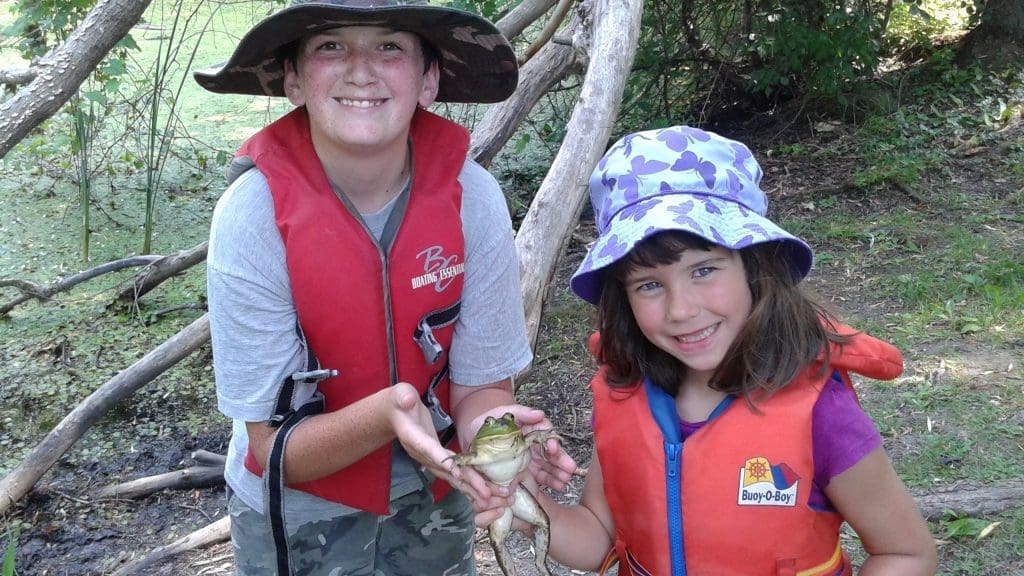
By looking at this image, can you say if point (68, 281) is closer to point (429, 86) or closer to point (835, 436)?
point (429, 86)

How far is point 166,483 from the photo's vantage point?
362 centimetres

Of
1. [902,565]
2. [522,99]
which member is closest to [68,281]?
[522,99]

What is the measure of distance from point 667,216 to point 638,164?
0.54ft

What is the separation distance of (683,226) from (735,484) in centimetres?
51

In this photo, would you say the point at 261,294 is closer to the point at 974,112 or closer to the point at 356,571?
the point at 356,571

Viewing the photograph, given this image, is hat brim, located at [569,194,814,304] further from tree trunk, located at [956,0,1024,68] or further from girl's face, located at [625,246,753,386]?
tree trunk, located at [956,0,1024,68]

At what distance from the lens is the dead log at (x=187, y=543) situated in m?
3.14

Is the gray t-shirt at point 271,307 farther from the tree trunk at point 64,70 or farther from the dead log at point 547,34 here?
the dead log at point 547,34

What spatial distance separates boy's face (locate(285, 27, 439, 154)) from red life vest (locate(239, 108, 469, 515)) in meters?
0.11

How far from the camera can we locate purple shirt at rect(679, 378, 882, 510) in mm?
1665

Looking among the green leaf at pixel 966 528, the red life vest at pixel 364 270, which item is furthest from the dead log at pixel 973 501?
the red life vest at pixel 364 270

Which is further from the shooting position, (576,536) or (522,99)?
(522,99)

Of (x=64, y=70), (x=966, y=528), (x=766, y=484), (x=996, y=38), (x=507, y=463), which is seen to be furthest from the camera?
(x=996, y=38)

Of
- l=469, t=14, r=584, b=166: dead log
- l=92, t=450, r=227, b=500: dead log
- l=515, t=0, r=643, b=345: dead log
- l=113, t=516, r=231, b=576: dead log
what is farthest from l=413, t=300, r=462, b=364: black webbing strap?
l=92, t=450, r=227, b=500: dead log
